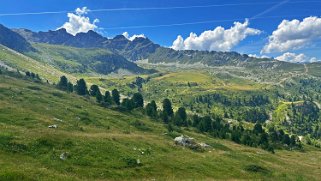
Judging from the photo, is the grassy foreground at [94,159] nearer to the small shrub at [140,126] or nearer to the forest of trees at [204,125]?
the small shrub at [140,126]

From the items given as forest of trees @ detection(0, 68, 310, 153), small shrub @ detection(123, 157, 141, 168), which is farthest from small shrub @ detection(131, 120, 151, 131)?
small shrub @ detection(123, 157, 141, 168)

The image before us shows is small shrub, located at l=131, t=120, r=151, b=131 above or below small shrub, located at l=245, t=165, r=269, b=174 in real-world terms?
above

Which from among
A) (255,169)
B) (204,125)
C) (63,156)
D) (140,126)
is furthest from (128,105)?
(63,156)

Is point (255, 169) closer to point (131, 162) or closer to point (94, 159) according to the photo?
point (131, 162)

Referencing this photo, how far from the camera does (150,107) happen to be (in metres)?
163

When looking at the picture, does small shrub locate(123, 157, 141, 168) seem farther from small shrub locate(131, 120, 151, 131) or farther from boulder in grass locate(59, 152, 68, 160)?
small shrub locate(131, 120, 151, 131)

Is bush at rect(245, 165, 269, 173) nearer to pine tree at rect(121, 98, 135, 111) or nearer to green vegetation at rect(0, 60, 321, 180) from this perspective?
green vegetation at rect(0, 60, 321, 180)

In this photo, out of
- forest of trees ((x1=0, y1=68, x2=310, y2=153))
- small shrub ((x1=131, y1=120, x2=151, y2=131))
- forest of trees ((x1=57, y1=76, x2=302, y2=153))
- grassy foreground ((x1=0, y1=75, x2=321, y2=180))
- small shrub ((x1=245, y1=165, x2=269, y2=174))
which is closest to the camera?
grassy foreground ((x1=0, y1=75, x2=321, y2=180))

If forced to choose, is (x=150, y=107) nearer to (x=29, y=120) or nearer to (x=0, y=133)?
(x=29, y=120)

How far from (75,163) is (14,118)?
119 feet

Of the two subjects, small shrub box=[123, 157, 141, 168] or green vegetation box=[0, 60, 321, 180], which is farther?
small shrub box=[123, 157, 141, 168]

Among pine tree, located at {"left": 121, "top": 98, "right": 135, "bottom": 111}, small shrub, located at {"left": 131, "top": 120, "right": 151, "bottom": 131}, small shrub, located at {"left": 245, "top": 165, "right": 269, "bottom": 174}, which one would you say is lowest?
small shrub, located at {"left": 245, "top": 165, "right": 269, "bottom": 174}

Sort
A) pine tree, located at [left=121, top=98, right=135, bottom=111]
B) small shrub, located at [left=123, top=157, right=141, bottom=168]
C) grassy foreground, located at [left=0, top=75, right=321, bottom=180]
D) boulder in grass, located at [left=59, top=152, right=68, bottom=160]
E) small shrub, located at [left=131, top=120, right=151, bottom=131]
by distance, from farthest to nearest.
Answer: pine tree, located at [left=121, top=98, right=135, bottom=111] < small shrub, located at [left=131, top=120, right=151, bottom=131] < small shrub, located at [left=123, top=157, right=141, bottom=168] < boulder in grass, located at [left=59, top=152, right=68, bottom=160] < grassy foreground, located at [left=0, top=75, right=321, bottom=180]

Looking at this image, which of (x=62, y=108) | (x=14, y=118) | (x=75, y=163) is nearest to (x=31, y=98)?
(x=62, y=108)
